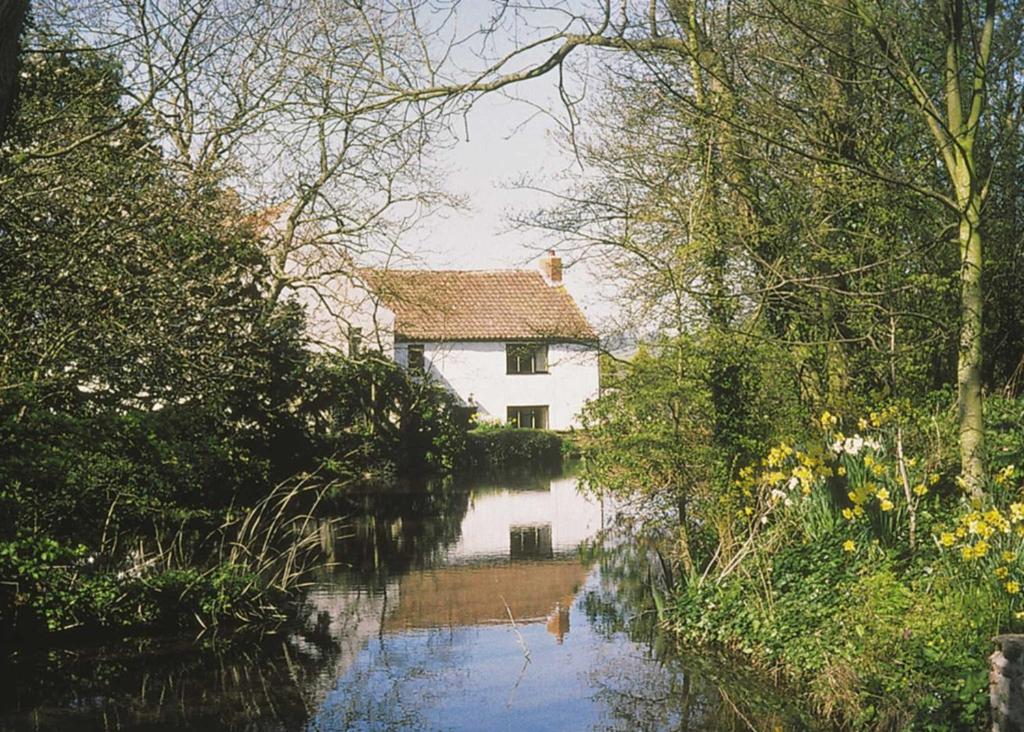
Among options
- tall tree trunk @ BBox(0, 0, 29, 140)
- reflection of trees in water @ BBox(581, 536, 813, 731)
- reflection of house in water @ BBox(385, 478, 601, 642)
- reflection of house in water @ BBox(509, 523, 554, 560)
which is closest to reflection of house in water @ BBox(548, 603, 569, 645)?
reflection of house in water @ BBox(385, 478, 601, 642)

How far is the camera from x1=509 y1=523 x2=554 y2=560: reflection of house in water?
66.5 feet

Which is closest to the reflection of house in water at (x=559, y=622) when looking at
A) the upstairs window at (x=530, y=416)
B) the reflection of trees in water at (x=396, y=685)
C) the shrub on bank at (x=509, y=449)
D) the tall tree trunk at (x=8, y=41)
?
the reflection of trees in water at (x=396, y=685)

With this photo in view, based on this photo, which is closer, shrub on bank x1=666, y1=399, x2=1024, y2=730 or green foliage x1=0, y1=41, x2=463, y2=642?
shrub on bank x1=666, y1=399, x2=1024, y2=730

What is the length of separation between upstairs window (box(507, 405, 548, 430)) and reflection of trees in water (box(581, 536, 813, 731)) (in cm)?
3538

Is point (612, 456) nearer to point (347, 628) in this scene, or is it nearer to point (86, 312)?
point (347, 628)

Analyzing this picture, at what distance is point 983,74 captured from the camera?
1209 cm

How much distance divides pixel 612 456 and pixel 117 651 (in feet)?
19.2

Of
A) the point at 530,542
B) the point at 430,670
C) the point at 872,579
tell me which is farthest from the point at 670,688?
the point at 530,542

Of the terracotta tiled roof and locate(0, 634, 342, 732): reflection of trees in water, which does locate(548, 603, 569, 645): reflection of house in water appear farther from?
the terracotta tiled roof

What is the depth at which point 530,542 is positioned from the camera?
2173cm

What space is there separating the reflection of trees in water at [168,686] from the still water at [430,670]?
0.02 metres

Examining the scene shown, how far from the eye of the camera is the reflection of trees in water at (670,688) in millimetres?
10656

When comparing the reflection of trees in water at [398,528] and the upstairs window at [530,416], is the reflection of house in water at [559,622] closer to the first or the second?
the reflection of trees in water at [398,528]

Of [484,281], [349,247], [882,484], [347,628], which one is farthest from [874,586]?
[484,281]
